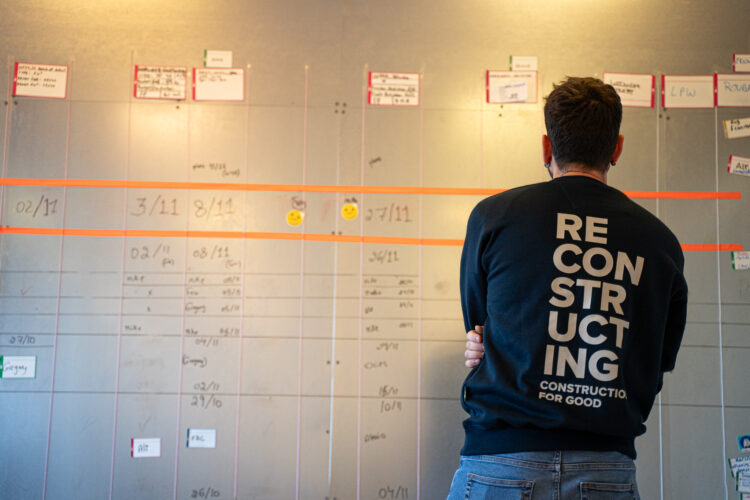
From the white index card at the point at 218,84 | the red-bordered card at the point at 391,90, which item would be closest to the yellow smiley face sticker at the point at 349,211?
the red-bordered card at the point at 391,90

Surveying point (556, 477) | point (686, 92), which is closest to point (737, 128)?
point (686, 92)

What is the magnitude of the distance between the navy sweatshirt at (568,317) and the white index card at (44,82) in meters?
1.92

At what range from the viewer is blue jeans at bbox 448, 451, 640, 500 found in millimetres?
1026

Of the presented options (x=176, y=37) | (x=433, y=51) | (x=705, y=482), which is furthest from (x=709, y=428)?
(x=176, y=37)

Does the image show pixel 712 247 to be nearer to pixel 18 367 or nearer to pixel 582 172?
pixel 582 172

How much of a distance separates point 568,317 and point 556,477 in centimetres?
28

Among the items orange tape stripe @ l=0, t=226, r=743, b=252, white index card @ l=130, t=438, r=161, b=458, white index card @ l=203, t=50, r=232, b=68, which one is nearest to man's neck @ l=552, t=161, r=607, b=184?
orange tape stripe @ l=0, t=226, r=743, b=252

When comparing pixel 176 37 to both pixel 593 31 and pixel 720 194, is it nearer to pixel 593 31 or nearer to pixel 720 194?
pixel 593 31

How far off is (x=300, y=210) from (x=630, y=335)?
1432 mm

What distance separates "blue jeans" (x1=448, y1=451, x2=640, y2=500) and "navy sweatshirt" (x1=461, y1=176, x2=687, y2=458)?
0.06 feet

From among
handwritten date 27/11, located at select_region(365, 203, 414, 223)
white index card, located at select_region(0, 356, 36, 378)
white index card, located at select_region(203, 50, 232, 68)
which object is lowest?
white index card, located at select_region(0, 356, 36, 378)

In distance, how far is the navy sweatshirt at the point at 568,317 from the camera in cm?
101

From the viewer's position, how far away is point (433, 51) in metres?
2.29

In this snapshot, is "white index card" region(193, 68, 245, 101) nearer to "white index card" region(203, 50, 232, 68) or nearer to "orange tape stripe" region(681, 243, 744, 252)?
"white index card" region(203, 50, 232, 68)
